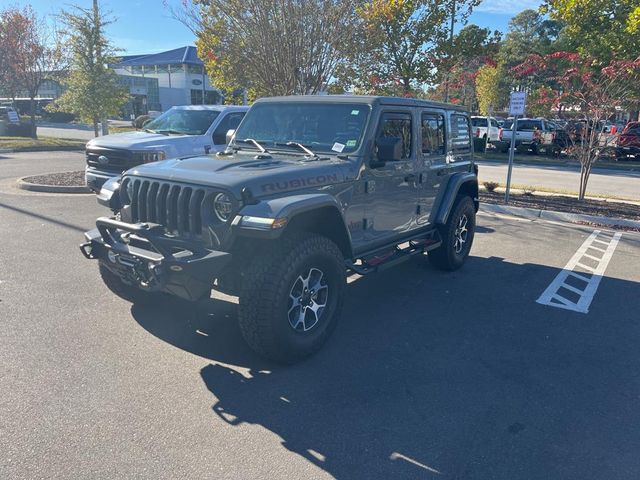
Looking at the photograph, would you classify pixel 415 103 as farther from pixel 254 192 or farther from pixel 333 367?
pixel 333 367

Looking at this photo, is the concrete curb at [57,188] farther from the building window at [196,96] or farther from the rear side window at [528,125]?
the building window at [196,96]

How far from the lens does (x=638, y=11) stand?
639 inches

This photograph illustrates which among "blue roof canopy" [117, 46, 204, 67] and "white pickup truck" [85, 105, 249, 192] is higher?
"blue roof canopy" [117, 46, 204, 67]

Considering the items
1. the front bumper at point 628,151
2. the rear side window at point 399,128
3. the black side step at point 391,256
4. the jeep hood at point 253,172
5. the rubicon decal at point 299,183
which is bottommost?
the black side step at point 391,256

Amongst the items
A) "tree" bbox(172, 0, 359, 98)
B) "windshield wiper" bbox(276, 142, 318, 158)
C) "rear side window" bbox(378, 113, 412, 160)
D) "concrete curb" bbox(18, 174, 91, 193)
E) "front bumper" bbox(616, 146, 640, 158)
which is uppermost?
"tree" bbox(172, 0, 359, 98)

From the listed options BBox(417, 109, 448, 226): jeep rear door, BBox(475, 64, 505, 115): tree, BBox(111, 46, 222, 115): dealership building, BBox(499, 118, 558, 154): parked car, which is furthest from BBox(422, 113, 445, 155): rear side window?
BBox(111, 46, 222, 115): dealership building

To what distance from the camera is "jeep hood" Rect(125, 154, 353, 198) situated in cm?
370

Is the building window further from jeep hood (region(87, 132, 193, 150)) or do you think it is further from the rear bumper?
the rear bumper

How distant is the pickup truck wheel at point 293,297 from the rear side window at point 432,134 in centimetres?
208

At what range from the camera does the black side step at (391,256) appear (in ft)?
15.3

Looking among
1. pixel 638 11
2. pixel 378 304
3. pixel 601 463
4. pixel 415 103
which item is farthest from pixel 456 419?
pixel 638 11

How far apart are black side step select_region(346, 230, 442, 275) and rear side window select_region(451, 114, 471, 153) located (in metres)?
1.13

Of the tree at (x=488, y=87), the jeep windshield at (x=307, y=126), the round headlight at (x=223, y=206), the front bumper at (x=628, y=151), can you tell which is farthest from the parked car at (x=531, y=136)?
the round headlight at (x=223, y=206)

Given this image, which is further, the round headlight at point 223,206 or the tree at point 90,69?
the tree at point 90,69
